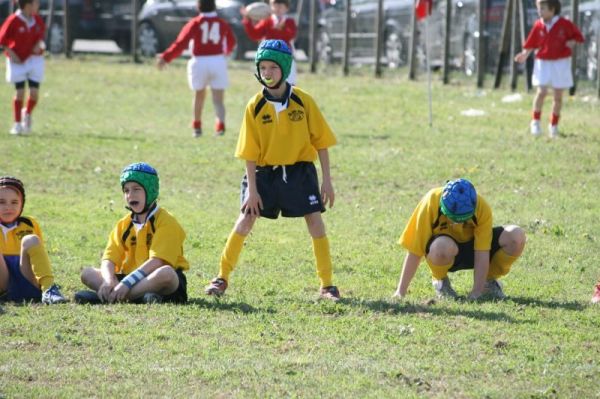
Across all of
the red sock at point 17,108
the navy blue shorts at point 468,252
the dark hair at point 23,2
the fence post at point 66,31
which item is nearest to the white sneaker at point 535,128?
the dark hair at point 23,2

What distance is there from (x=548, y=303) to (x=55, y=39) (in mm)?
23174

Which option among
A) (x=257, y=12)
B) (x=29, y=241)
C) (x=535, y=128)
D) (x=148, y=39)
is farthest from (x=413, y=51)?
(x=29, y=241)

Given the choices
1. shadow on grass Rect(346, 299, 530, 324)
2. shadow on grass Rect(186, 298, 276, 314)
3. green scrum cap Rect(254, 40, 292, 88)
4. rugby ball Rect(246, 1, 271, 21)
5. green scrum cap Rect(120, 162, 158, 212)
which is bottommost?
shadow on grass Rect(186, 298, 276, 314)

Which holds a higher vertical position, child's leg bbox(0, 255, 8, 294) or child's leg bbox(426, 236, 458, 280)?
child's leg bbox(426, 236, 458, 280)

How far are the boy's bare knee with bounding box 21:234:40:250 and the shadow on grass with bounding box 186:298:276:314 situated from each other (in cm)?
114

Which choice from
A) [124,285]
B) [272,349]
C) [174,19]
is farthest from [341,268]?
[174,19]

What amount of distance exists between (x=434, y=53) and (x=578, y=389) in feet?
63.3

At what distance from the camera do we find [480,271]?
8430mm

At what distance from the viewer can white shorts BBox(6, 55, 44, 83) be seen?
1772cm

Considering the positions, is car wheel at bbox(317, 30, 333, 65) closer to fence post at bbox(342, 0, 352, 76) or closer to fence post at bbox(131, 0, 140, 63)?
fence post at bbox(342, 0, 352, 76)

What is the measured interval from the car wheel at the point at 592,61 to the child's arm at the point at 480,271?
44.2ft

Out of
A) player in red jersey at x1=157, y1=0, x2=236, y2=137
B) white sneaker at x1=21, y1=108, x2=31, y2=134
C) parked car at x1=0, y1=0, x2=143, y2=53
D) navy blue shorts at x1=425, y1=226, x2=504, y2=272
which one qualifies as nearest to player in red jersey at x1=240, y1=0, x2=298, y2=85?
player in red jersey at x1=157, y1=0, x2=236, y2=137

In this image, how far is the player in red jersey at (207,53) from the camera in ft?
58.8

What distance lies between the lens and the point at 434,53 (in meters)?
25.2
